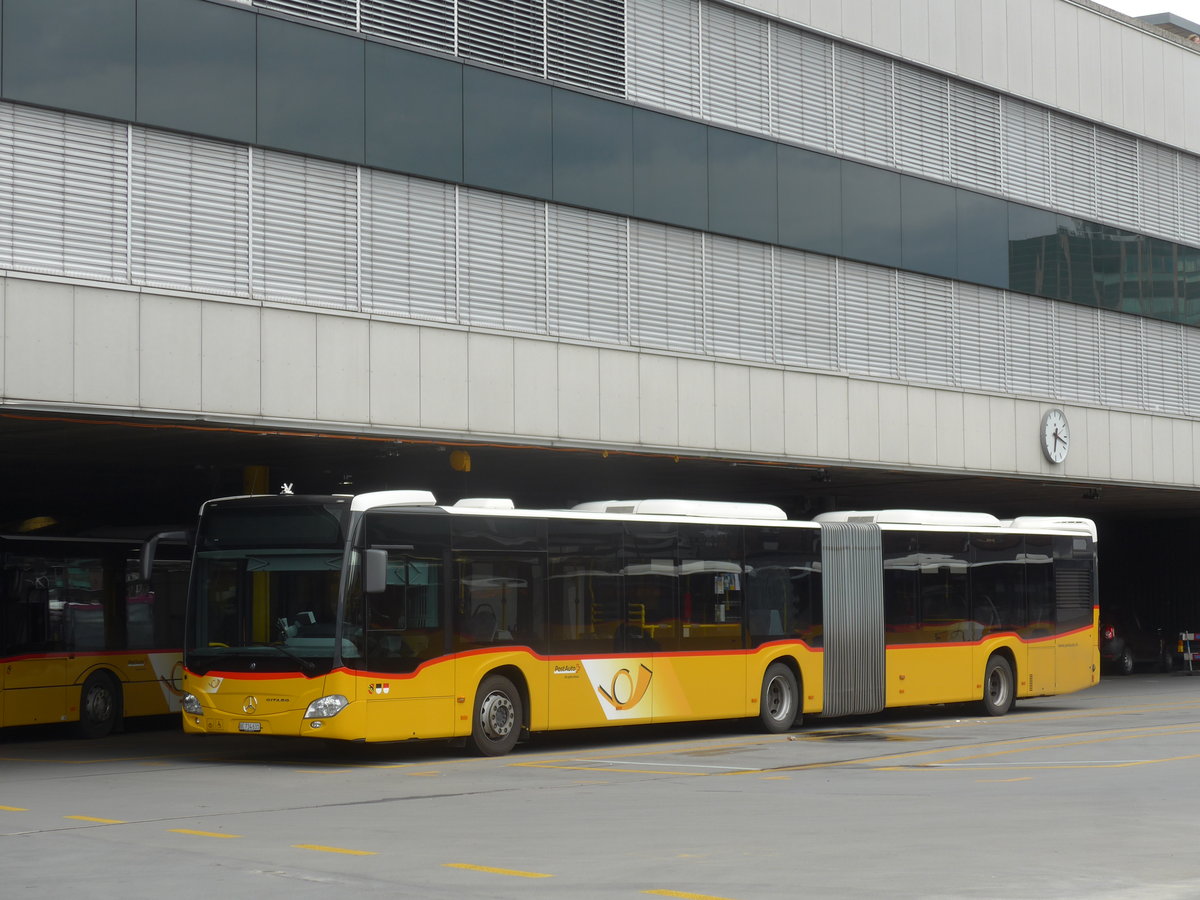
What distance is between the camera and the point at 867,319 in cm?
2817

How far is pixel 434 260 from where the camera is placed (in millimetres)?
21719

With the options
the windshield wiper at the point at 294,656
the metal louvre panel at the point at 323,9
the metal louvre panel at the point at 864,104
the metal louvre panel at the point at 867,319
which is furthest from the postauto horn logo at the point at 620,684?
the metal louvre panel at the point at 864,104

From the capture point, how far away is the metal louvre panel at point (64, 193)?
57.9 feet

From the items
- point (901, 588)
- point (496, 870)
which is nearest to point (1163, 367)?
point (901, 588)

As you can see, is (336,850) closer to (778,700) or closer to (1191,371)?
(778,700)

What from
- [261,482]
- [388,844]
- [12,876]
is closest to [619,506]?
[261,482]

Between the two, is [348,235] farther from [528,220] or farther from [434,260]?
[528,220]

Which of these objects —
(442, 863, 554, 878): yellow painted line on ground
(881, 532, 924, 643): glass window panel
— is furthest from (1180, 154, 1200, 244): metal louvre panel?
(442, 863, 554, 878): yellow painted line on ground

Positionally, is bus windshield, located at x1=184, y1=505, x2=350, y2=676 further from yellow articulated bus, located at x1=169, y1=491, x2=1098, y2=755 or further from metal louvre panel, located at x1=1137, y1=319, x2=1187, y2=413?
metal louvre panel, located at x1=1137, y1=319, x2=1187, y2=413

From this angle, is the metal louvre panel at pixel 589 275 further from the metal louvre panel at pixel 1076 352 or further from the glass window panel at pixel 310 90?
the metal louvre panel at pixel 1076 352

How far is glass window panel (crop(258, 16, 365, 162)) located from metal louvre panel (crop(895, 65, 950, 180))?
11.8 meters

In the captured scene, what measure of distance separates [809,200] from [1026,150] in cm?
673

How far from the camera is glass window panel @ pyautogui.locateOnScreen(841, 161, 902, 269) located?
27766 mm

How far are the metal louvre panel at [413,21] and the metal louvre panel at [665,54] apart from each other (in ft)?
11.5
